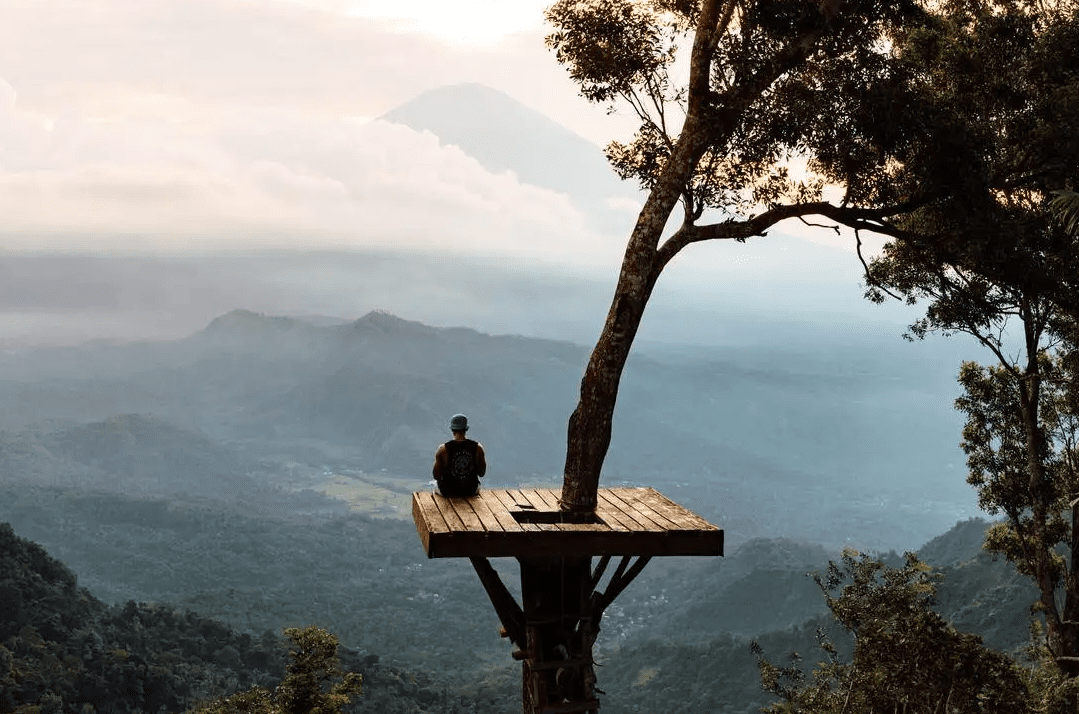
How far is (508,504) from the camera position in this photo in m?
10.1

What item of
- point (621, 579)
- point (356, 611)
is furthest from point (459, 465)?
point (356, 611)

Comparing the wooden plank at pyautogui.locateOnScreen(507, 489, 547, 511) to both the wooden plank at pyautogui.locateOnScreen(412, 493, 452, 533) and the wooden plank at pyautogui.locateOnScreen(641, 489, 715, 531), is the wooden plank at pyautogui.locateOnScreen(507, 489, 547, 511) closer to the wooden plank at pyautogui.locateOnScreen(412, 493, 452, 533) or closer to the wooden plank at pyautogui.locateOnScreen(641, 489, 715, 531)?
the wooden plank at pyautogui.locateOnScreen(412, 493, 452, 533)

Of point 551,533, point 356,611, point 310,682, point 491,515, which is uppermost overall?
point 491,515

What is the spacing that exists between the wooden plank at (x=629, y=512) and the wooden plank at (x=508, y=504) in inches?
35.6

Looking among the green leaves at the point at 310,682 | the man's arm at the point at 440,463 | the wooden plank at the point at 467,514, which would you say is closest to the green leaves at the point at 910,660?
the wooden plank at the point at 467,514

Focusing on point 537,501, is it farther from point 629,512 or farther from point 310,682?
point 310,682

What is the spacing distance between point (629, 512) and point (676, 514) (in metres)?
0.44

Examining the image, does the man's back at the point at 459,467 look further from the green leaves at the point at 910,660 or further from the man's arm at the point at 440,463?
the green leaves at the point at 910,660

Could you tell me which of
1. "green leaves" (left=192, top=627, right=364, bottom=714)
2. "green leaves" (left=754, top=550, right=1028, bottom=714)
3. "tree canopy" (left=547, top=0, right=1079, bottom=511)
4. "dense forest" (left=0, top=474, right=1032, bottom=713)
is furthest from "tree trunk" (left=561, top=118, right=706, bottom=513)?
"dense forest" (left=0, top=474, right=1032, bottom=713)

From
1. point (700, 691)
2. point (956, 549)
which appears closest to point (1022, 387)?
point (700, 691)

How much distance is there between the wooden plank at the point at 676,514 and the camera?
9.02m

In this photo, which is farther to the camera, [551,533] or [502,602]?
[502,602]

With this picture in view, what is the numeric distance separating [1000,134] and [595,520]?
6607 mm

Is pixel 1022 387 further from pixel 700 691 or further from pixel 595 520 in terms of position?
pixel 700 691
